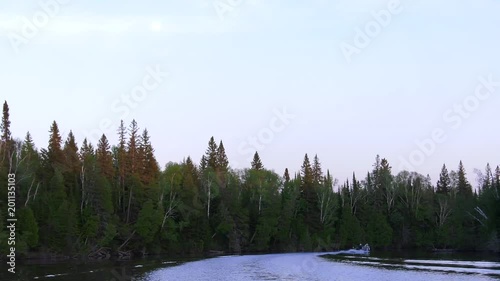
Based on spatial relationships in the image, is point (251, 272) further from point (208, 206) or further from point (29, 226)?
point (208, 206)

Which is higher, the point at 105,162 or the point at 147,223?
the point at 105,162

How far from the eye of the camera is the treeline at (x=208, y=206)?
3570 inches

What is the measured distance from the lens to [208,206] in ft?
392

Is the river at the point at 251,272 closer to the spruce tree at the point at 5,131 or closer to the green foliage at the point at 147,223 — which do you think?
the green foliage at the point at 147,223

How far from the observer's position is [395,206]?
14738cm

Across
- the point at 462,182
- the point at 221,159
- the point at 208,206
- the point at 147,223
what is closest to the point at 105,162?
the point at 147,223

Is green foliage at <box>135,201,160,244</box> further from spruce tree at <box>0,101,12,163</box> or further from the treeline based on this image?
spruce tree at <box>0,101,12,163</box>

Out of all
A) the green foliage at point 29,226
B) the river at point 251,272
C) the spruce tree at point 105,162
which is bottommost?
the river at point 251,272

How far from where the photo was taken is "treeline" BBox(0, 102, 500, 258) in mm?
90688

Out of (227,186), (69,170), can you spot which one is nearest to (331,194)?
(227,186)

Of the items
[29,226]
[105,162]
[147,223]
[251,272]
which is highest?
[105,162]

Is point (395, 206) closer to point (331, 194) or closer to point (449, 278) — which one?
point (331, 194)

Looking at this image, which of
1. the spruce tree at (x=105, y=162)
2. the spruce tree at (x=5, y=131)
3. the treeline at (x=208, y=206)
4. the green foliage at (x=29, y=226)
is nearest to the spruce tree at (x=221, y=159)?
the treeline at (x=208, y=206)

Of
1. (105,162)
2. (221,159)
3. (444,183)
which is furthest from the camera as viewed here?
(444,183)
